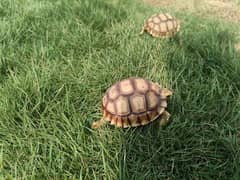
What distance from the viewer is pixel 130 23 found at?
3.83 m

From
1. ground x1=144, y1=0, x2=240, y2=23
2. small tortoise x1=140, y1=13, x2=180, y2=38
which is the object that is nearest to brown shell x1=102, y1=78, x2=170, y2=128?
small tortoise x1=140, y1=13, x2=180, y2=38

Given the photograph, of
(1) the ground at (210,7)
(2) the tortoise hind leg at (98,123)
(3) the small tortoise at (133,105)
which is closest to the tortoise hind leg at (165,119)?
(3) the small tortoise at (133,105)

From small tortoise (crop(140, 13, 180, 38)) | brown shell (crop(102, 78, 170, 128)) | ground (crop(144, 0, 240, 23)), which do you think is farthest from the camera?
ground (crop(144, 0, 240, 23))

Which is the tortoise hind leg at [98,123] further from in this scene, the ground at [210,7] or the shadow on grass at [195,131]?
the ground at [210,7]

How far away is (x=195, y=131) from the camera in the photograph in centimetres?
221

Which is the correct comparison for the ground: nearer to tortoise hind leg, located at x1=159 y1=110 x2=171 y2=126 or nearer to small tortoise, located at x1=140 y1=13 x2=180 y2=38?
small tortoise, located at x1=140 y1=13 x2=180 y2=38

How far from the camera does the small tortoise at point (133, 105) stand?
7.39 feet

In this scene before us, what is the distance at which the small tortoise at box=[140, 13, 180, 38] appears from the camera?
3670 millimetres

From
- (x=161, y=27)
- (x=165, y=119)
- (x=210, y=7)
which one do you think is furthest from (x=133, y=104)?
(x=210, y=7)

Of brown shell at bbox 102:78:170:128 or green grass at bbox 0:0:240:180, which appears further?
brown shell at bbox 102:78:170:128

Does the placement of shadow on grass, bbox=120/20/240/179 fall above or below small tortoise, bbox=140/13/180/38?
below

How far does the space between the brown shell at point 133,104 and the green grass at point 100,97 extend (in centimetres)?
9

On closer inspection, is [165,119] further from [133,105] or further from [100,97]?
[100,97]

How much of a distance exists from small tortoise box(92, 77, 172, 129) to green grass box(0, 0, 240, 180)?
0.08m
